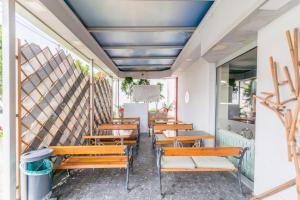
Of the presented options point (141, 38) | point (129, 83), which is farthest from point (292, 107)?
point (129, 83)

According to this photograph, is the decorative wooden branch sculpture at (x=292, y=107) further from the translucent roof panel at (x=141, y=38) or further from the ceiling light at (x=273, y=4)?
the translucent roof panel at (x=141, y=38)

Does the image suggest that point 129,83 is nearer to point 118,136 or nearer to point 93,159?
point 118,136

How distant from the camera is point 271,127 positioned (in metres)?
1.86

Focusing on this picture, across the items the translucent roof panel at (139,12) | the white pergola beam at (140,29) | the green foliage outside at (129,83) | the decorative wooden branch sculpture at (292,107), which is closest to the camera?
the decorative wooden branch sculpture at (292,107)

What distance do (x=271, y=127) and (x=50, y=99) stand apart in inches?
120

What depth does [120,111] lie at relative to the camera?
821 cm

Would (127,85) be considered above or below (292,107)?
above

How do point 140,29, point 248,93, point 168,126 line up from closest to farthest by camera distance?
→ 1. point 248,93
2. point 140,29
3. point 168,126

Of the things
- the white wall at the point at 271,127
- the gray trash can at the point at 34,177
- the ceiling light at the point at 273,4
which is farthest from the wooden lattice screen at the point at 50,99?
the white wall at the point at 271,127

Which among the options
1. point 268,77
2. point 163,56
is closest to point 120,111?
point 163,56

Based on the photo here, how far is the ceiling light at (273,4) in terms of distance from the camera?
4.73 feet

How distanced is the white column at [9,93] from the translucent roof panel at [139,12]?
885mm

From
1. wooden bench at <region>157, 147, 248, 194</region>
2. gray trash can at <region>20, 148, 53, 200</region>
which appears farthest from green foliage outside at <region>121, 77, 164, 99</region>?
gray trash can at <region>20, 148, 53, 200</region>

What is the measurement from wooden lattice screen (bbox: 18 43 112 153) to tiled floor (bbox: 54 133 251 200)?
79 cm
